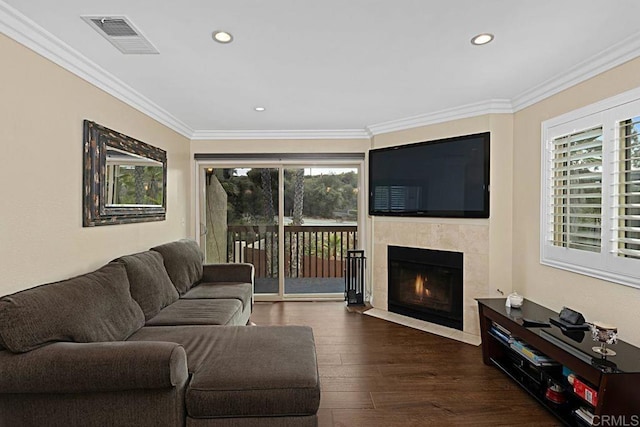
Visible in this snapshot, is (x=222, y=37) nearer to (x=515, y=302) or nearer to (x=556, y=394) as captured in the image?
(x=515, y=302)

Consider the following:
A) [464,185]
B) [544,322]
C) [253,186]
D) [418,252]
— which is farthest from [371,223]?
[544,322]

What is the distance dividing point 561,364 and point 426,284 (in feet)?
6.53

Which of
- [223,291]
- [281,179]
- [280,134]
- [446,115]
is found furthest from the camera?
[281,179]

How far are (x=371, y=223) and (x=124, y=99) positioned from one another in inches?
125

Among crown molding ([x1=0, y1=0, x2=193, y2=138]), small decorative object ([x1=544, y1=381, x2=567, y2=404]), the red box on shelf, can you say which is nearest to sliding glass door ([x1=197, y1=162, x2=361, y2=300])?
crown molding ([x1=0, y1=0, x2=193, y2=138])

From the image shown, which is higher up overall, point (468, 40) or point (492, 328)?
point (468, 40)

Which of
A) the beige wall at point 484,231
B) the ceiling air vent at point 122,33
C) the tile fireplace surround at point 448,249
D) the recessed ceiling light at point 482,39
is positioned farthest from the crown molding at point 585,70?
the ceiling air vent at point 122,33

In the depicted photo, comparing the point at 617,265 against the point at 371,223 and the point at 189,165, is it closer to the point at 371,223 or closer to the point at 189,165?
the point at 371,223

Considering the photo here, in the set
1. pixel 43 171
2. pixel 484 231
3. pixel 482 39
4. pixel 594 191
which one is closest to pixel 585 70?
pixel 594 191

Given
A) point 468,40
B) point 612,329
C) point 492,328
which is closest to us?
point 612,329

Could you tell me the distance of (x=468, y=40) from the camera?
2.32 metres

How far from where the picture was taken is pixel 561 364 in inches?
90.4

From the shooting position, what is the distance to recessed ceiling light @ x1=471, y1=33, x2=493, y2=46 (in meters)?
2.25

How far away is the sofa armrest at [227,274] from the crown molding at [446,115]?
2.40 metres
